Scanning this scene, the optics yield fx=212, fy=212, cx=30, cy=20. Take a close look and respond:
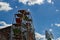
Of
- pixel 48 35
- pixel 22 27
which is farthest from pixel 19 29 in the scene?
pixel 48 35

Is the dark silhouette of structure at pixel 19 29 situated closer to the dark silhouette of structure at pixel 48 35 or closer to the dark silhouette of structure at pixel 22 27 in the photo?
the dark silhouette of structure at pixel 22 27

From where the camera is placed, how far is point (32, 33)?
6562 cm

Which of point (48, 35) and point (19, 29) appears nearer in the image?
point (19, 29)

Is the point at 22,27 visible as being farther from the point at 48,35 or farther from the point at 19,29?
the point at 48,35

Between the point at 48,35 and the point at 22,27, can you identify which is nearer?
the point at 22,27

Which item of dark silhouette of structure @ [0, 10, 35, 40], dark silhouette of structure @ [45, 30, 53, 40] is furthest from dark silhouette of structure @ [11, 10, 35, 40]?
dark silhouette of structure @ [45, 30, 53, 40]

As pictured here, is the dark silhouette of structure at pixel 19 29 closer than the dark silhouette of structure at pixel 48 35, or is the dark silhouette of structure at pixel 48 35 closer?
the dark silhouette of structure at pixel 19 29

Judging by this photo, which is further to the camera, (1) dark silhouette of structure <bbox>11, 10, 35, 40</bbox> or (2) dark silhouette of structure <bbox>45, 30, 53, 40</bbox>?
(2) dark silhouette of structure <bbox>45, 30, 53, 40</bbox>

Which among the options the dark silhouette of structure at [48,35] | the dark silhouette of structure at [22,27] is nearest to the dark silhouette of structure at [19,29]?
the dark silhouette of structure at [22,27]

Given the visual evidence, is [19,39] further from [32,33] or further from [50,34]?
[50,34]

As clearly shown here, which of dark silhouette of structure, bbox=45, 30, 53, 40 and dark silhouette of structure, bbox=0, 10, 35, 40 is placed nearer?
dark silhouette of structure, bbox=0, 10, 35, 40

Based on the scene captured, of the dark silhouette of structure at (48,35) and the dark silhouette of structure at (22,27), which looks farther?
the dark silhouette of structure at (48,35)

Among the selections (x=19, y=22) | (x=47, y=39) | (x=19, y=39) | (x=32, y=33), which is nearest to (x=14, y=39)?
(x=19, y=39)

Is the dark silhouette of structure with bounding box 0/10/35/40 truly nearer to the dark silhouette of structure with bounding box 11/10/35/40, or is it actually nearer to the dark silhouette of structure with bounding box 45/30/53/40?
the dark silhouette of structure with bounding box 11/10/35/40
